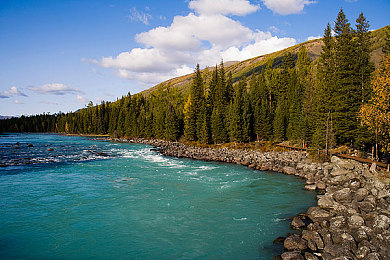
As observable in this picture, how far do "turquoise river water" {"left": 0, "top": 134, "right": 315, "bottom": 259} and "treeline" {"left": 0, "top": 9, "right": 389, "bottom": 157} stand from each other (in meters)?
10.9

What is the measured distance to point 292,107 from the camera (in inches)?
1930

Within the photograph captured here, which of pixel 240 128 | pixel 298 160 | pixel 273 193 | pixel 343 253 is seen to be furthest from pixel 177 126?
pixel 343 253

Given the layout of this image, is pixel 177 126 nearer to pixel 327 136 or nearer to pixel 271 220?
pixel 327 136

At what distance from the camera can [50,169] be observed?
2877 cm

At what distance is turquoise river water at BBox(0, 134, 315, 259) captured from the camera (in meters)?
11.1

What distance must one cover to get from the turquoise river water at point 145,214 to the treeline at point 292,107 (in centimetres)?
1087

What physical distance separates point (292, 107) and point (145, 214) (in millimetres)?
42544

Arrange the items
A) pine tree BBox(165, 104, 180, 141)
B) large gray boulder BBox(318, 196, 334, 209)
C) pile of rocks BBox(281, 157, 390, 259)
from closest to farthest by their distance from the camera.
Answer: pile of rocks BBox(281, 157, 390, 259) → large gray boulder BBox(318, 196, 334, 209) → pine tree BBox(165, 104, 180, 141)

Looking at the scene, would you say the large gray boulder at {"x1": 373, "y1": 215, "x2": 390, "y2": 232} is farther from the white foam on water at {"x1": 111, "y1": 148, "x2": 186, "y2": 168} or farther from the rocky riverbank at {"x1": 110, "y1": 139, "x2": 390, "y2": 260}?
the white foam on water at {"x1": 111, "y1": 148, "x2": 186, "y2": 168}

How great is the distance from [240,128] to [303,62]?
1347 inches

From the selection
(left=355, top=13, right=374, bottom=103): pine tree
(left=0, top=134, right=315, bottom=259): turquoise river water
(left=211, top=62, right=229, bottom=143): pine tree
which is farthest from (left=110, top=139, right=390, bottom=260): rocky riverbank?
(left=211, top=62, right=229, bottom=143): pine tree

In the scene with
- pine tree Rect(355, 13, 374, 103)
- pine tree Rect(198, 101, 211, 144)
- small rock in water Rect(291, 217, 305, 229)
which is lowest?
small rock in water Rect(291, 217, 305, 229)

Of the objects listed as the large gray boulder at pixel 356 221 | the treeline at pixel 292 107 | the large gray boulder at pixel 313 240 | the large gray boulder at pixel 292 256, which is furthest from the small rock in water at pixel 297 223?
the treeline at pixel 292 107

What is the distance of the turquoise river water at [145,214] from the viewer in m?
11.1
